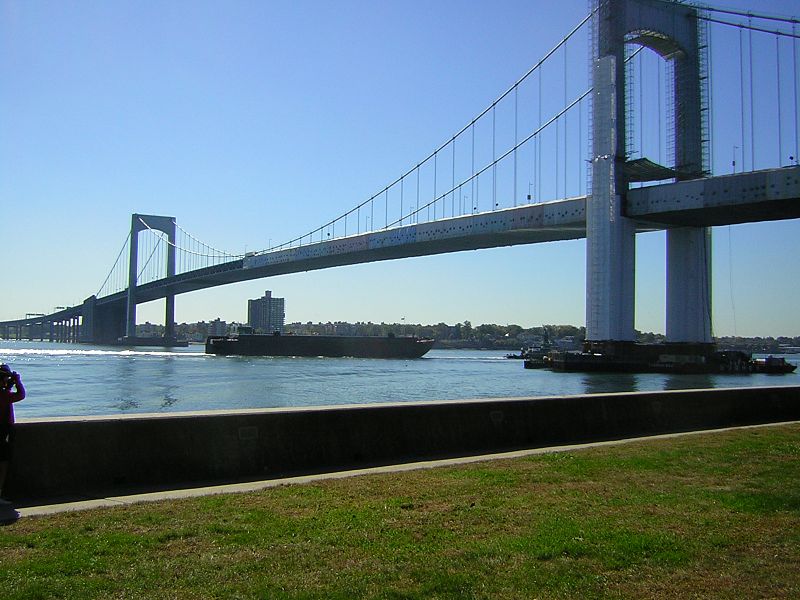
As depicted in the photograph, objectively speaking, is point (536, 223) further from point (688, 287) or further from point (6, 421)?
point (6, 421)

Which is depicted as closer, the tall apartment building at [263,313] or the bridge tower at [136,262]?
the bridge tower at [136,262]

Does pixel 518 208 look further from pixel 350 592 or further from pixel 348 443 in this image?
pixel 350 592

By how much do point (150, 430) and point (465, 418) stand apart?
3.35 metres

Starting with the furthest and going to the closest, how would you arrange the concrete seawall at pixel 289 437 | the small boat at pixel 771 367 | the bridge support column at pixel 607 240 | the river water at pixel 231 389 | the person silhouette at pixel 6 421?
the small boat at pixel 771 367, the bridge support column at pixel 607 240, the river water at pixel 231 389, the concrete seawall at pixel 289 437, the person silhouette at pixel 6 421

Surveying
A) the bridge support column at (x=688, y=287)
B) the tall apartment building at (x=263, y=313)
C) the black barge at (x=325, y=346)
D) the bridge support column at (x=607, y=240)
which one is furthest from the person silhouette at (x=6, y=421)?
the tall apartment building at (x=263, y=313)

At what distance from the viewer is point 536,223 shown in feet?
191

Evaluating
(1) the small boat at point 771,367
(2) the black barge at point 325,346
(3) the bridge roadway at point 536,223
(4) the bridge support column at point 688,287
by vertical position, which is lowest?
(1) the small boat at point 771,367

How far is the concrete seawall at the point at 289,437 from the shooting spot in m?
6.09

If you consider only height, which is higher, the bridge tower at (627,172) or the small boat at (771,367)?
the bridge tower at (627,172)

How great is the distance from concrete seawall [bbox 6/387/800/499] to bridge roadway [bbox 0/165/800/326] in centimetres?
4193

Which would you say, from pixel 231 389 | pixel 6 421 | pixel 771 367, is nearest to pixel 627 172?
pixel 771 367

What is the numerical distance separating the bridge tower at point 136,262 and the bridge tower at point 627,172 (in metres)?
53.6

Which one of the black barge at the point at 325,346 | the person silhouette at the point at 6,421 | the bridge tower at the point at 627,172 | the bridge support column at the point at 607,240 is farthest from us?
the black barge at the point at 325,346

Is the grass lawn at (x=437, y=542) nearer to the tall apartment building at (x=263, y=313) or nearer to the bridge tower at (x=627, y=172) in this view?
the bridge tower at (x=627, y=172)
